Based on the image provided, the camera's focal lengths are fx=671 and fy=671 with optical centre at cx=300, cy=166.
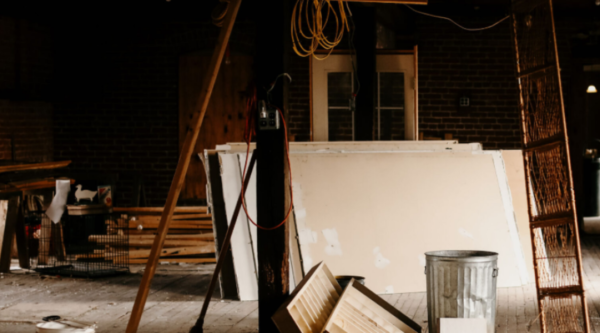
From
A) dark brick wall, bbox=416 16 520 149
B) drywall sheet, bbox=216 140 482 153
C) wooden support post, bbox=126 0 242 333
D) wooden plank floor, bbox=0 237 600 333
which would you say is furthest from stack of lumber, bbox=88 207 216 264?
dark brick wall, bbox=416 16 520 149

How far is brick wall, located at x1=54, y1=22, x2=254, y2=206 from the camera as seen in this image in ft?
30.4

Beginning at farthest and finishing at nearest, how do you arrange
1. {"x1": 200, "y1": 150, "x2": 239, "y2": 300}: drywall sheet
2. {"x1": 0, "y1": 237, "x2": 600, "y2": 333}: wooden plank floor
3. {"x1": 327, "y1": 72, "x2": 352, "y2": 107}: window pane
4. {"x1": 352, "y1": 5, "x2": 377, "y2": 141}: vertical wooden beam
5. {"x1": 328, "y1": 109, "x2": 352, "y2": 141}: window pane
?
{"x1": 328, "y1": 109, "x2": 352, "y2": 141}: window pane
{"x1": 327, "y1": 72, "x2": 352, "y2": 107}: window pane
{"x1": 352, "y1": 5, "x2": 377, "y2": 141}: vertical wooden beam
{"x1": 200, "y1": 150, "x2": 239, "y2": 300}: drywall sheet
{"x1": 0, "y1": 237, "x2": 600, "y2": 333}: wooden plank floor

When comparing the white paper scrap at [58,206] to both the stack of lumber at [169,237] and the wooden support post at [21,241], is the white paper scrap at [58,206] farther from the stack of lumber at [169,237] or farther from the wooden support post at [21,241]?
the stack of lumber at [169,237]

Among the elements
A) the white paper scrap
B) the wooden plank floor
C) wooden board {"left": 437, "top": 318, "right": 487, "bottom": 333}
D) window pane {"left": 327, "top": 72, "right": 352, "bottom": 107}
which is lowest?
the wooden plank floor

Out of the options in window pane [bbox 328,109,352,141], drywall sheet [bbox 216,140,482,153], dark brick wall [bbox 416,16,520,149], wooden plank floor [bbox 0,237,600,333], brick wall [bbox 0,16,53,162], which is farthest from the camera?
dark brick wall [bbox 416,16,520,149]

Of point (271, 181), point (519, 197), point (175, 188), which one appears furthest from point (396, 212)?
point (175, 188)

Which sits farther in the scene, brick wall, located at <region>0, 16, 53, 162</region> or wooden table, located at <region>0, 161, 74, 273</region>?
brick wall, located at <region>0, 16, 53, 162</region>

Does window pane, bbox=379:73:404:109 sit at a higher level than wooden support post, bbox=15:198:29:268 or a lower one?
higher

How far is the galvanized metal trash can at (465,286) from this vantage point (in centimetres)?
436

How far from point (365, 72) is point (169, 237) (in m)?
2.80

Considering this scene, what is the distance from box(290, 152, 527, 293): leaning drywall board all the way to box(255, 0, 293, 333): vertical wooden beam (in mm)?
1300

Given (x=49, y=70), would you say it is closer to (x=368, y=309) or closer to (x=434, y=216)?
(x=434, y=216)

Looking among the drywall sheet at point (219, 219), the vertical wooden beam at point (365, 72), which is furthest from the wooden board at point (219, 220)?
the vertical wooden beam at point (365, 72)

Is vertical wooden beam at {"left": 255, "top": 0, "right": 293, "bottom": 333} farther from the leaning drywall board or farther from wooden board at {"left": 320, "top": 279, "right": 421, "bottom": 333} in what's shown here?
the leaning drywall board
